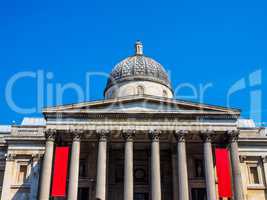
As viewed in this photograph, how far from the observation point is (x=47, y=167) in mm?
29078

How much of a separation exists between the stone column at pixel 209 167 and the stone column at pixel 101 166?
26.1ft

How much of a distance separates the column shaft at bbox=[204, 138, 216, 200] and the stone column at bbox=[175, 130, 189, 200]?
1633mm

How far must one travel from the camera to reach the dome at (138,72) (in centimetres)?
4159

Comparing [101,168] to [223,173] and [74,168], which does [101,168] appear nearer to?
→ [74,168]

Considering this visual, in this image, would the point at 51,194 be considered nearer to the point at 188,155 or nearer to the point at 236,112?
the point at 188,155

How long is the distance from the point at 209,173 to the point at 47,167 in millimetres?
12651

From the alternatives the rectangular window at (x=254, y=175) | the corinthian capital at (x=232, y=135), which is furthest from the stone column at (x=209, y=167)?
the rectangular window at (x=254, y=175)

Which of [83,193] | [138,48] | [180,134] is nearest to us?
[180,134]

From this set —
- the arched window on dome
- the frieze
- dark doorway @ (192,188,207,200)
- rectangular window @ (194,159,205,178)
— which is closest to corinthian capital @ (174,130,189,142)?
the frieze

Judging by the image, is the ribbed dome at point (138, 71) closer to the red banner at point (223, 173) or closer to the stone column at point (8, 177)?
the stone column at point (8, 177)

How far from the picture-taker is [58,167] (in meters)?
29.1

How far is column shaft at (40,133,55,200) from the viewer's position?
92.6 feet

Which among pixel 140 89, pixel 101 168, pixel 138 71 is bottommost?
pixel 101 168

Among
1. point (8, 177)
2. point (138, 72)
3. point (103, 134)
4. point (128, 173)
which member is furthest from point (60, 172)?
point (138, 72)
